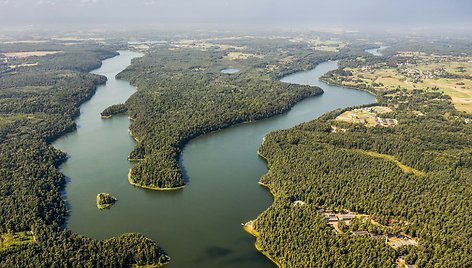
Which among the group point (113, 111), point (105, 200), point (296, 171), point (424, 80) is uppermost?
point (424, 80)

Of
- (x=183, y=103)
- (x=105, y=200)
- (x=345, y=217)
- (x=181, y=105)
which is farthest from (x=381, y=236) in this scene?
(x=183, y=103)

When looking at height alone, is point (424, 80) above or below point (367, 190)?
above

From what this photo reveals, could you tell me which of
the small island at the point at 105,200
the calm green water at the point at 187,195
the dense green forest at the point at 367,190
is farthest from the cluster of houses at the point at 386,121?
the small island at the point at 105,200

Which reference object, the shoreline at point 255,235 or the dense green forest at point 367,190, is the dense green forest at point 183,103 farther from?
the dense green forest at point 367,190

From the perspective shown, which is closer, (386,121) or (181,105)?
(386,121)

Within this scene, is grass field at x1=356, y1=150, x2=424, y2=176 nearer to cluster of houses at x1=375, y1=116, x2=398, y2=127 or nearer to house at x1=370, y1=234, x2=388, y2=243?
house at x1=370, y1=234, x2=388, y2=243

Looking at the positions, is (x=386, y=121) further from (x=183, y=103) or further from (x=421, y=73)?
(x=421, y=73)

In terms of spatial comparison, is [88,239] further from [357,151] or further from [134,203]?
[357,151]

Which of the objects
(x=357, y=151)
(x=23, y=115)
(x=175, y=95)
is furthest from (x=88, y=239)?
(x=175, y=95)

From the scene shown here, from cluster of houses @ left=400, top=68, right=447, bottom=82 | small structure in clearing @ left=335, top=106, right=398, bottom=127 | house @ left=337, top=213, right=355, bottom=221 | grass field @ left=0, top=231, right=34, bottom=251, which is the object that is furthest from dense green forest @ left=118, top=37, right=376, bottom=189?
cluster of houses @ left=400, top=68, right=447, bottom=82
